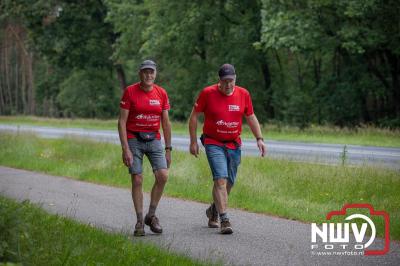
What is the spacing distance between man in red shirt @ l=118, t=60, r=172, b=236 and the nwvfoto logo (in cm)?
192

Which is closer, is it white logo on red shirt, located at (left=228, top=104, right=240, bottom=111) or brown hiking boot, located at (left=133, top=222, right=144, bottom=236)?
brown hiking boot, located at (left=133, top=222, right=144, bottom=236)

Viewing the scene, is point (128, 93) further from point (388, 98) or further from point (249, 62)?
point (249, 62)

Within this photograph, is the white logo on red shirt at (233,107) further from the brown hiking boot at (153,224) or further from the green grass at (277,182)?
the green grass at (277,182)

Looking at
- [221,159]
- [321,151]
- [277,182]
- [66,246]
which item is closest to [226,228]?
[221,159]

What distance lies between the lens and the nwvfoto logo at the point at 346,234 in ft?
25.0

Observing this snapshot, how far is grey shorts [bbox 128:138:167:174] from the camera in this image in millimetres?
8523

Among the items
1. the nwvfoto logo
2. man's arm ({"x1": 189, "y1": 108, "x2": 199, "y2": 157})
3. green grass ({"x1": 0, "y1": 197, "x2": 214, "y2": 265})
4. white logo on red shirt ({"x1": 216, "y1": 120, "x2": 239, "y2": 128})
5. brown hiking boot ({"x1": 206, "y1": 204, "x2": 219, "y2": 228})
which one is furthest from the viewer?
brown hiking boot ({"x1": 206, "y1": 204, "x2": 219, "y2": 228})

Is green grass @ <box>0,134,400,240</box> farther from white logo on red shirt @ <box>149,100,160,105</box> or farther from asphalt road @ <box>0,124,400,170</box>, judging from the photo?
white logo on red shirt @ <box>149,100,160,105</box>

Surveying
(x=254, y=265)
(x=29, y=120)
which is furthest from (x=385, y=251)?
(x=29, y=120)

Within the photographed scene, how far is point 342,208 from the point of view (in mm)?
10016

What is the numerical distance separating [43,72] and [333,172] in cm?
6316

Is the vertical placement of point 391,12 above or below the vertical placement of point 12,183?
above

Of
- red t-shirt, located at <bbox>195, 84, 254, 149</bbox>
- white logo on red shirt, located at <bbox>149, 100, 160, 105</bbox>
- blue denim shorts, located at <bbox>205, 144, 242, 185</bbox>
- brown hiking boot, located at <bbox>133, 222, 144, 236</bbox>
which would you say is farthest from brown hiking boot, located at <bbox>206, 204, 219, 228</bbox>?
white logo on red shirt, located at <bbox>149, 100, 160, 105</bbox>

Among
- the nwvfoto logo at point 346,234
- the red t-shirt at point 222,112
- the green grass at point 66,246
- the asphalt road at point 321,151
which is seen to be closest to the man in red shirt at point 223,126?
the red t-shirt at point 222,112
